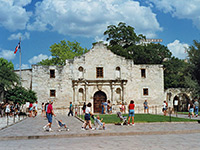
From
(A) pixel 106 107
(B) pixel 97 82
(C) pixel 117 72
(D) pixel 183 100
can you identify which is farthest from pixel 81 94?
(D) pixel 183 100

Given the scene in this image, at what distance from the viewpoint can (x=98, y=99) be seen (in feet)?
119

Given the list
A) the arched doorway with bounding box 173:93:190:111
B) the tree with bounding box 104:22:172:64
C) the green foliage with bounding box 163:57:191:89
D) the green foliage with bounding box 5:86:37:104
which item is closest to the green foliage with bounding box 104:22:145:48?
the tree with bounding box 104:22:172:64

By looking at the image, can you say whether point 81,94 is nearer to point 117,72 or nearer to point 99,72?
point 99,72

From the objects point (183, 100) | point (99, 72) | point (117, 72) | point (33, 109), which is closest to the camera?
point (33, 109)

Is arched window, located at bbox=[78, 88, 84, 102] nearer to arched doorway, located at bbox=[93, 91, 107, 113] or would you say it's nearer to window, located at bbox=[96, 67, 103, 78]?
arched doorway, located at bbox=[93, 91, 107, 113]

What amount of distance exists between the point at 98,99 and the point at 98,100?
135 mm

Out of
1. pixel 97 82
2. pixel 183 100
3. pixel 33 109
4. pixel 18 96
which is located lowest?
pixel 33 109

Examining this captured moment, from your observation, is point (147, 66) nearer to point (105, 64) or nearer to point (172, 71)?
point (105, 64)

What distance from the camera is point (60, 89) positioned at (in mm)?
35781

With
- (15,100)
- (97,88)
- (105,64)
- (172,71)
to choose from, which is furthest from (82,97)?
(172,71)

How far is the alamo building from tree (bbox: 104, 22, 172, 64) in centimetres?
1296

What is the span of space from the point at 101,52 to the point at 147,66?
20.2ft

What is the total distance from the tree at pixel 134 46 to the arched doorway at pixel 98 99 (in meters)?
14.9

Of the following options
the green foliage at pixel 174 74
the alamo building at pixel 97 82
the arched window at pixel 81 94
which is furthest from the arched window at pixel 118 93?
the green foliage at pixel 174 74
